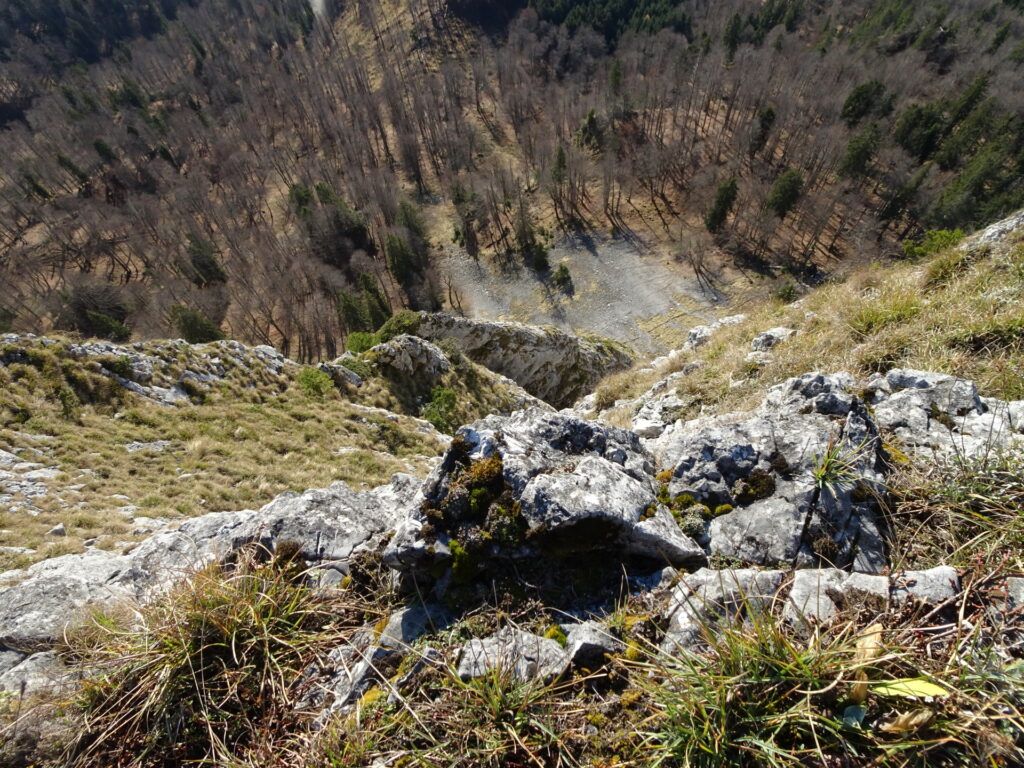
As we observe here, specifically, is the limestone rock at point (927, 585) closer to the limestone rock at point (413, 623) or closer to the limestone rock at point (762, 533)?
the limestone rock at point (762, 533)

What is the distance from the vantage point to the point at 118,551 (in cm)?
754

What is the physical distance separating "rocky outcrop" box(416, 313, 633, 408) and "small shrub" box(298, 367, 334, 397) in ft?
33.2

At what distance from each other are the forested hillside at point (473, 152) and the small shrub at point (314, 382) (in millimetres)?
37519

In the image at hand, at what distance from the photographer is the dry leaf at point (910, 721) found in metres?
2.07

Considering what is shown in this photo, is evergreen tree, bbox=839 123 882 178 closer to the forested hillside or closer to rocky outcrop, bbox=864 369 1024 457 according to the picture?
the forested hillside

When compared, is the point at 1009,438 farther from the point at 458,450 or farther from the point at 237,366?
the point at 237,366

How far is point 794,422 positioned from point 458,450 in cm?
415

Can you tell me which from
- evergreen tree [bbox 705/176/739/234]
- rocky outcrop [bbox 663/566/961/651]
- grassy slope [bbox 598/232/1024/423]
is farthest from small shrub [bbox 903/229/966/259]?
evergreen tree [bbox 705/176/739/234]

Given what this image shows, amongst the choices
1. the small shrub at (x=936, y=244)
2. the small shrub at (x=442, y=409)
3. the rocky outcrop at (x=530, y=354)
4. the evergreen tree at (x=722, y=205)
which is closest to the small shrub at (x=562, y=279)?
the evergreen tree at (x=722, y=205)

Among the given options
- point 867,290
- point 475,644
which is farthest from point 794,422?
point 867,290

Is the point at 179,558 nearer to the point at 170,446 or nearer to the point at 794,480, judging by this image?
the point at 794,480

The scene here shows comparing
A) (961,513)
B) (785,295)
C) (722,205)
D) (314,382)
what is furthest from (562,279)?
(961,513)

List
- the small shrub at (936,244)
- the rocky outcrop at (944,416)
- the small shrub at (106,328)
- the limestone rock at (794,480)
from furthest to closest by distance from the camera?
the small shrub at (106,328) < the small shrub at (936,244) < the rocky outcrop at (944,416) < the limestone rock at (794,480)

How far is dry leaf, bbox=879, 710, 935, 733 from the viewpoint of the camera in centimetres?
207
